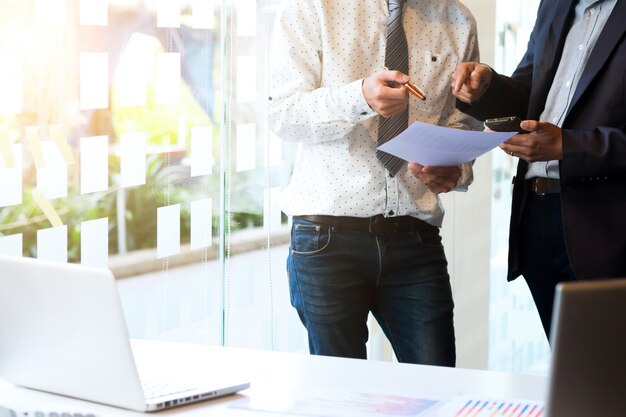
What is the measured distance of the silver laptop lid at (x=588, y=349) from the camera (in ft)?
3.56

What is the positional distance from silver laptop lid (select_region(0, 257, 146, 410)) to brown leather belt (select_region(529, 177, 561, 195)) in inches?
50.2

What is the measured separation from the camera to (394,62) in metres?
2.40

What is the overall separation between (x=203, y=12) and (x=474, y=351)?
1987mm

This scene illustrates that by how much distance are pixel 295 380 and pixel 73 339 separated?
1.40 feet

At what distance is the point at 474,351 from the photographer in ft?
13.5

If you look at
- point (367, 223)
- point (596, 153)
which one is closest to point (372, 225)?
point (367, 223)

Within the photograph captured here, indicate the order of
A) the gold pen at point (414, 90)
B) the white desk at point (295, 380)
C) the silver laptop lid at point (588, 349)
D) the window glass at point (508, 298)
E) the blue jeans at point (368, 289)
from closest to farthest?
the silver laptop lid at point (588, 349)
the white desk at point (295, 380)
the gold pen at point (414, 90)
the blue jeans at point (368, 289)
the window glass at point (508, 298)

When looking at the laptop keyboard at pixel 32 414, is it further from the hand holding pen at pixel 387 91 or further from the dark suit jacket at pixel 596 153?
the dark suit jacket at pixel 596 153

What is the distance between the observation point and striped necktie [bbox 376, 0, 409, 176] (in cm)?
239

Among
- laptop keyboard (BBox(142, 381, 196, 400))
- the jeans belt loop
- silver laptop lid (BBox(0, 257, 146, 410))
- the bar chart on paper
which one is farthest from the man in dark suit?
silver laptop lid (BBox(0, 257, 146, 410))

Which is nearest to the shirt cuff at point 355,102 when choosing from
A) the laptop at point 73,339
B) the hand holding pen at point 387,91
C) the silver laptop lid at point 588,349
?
the hand holding pen at point 387,91

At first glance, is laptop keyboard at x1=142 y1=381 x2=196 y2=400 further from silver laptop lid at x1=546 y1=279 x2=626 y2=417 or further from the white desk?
silver laptop lid at x1=546 y1=279 x2=626 y2=417

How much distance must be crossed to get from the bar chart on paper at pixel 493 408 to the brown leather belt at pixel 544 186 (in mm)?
865

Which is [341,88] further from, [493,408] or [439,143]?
[493,408]
